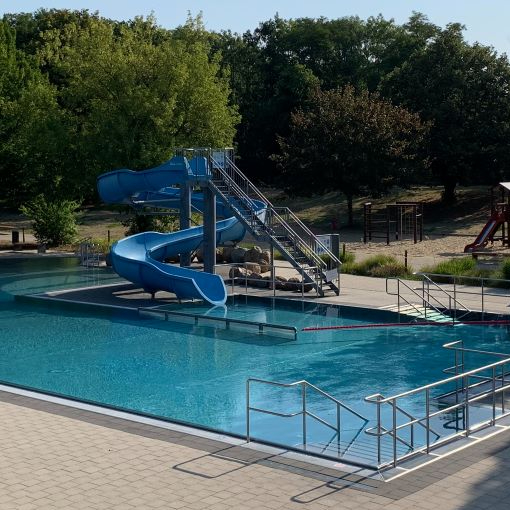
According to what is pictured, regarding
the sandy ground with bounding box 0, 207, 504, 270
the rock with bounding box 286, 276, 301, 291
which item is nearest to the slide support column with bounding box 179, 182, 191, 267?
the rock with bounding box 286, 276, 301, 291

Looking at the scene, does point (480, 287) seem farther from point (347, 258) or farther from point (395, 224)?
point (395, 224)

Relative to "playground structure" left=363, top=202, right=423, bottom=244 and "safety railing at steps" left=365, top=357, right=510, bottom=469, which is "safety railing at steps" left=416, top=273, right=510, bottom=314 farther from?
"playground structure" left=363, top=202, right=423, bottom=244

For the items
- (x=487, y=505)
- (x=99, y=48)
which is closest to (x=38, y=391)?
(x=487, y=505)

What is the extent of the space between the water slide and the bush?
8378 millimetres

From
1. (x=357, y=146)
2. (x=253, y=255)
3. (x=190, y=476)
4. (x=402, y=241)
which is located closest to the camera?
(x=190, y=476)

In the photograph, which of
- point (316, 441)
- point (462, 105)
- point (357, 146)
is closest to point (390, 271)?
point (357, 146)

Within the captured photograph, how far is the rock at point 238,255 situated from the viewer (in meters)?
35.4

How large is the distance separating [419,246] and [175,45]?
13.2m

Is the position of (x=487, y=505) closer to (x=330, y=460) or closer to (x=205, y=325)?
(x=330, y=460)

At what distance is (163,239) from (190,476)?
20939 millimetres

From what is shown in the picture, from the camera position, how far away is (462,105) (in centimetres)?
5262

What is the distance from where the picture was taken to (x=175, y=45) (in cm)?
4162

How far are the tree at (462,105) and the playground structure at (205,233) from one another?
2052cm

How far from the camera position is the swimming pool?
58.4ft
